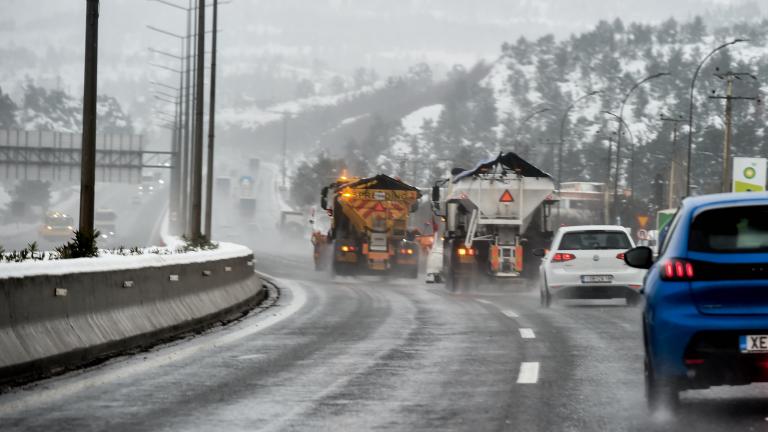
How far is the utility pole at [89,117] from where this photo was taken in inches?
742

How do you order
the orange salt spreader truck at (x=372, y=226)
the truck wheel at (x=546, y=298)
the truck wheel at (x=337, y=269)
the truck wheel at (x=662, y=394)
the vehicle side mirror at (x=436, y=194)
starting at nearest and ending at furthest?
the truck wheel at (x=662, y=394)
the truck wheel at (x=546, y=298)
the vehicle side mirror at (x=436, y=194)
the orange salt spreader truck at (x=372, y=226)
the truck wheel at (x=337, y=269)

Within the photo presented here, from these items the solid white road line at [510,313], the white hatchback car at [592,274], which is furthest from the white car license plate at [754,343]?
the white hatchback car at [592,274]

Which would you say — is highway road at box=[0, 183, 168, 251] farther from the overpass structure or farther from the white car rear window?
the white car rear window

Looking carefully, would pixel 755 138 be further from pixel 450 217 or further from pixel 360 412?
pixel 360 412

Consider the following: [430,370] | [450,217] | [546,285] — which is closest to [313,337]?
[430,370]

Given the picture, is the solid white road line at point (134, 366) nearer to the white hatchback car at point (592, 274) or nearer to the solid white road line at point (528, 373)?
the solid white road line at point (528, 373)

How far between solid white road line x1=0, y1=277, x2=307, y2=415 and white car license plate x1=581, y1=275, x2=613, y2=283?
22.0 ft

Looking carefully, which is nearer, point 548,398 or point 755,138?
point 548,398

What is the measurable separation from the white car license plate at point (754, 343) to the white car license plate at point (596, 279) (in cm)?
1685

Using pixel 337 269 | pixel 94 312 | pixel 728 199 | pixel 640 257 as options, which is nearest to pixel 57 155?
pixel 337 269

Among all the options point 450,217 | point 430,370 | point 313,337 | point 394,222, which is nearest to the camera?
point 430,370

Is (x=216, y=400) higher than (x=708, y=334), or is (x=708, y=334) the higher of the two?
(x=708, y=334)

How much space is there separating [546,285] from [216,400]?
16.6m

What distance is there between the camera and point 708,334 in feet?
31.1
